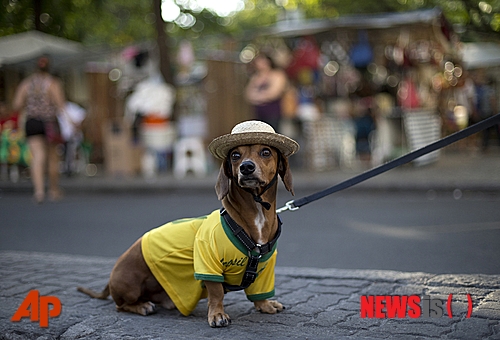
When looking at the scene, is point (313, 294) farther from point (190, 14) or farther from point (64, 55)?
point (190, 14)

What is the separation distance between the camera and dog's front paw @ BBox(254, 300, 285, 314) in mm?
3848

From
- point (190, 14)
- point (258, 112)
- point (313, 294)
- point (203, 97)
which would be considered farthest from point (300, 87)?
point (313, 294)

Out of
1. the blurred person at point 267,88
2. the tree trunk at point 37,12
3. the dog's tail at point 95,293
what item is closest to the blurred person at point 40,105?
the blurred person at point 267,88

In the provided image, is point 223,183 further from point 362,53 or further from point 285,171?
point 362,53

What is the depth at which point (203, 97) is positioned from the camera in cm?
1562

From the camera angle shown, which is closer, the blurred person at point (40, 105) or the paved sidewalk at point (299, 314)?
the paved sidewalk at point (299, 314)

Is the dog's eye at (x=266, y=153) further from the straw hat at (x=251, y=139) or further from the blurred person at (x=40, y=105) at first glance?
the blurred person at (x=40, y=105)

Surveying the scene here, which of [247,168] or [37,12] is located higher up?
[37,12]

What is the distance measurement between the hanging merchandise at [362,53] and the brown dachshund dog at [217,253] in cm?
1092

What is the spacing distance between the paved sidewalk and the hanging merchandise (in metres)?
9.90

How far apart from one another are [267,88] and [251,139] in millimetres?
10648

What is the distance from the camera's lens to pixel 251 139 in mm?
3477

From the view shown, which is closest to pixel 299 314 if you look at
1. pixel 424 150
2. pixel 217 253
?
pixel 217 253

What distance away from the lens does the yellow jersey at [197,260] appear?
3.54 meters
